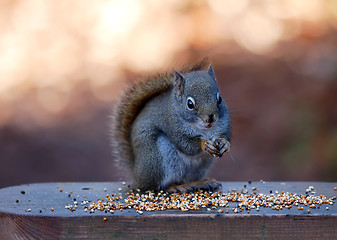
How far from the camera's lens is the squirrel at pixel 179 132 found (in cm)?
273

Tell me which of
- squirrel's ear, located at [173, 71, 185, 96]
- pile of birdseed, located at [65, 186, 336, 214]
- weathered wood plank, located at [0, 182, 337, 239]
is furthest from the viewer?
squirrel's ear, located at [173, 71, 185, 96]

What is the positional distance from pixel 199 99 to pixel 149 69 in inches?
155

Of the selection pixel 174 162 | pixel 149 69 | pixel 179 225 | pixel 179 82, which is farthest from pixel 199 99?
pixel 149 69

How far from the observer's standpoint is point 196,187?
2.90 m

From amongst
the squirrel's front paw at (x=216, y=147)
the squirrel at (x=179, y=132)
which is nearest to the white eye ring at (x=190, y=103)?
the squirrel at (x=179, y=132)

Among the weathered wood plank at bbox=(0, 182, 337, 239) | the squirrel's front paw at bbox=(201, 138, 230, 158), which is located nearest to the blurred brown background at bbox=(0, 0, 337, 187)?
the squirrel's front paw at bbox=(201, 138, 230, 158)

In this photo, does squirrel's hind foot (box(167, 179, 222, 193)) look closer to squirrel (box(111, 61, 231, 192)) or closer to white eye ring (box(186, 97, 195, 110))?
squirrel (box(111, 61, 231, 192))

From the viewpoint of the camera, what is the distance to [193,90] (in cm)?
274

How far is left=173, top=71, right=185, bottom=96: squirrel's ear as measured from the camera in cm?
282

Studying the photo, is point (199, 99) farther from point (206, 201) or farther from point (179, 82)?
point (206, 201)

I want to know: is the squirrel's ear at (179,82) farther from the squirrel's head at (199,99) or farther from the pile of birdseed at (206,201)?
the pile of birdseed at (206,201)

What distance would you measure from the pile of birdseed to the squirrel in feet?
0.38

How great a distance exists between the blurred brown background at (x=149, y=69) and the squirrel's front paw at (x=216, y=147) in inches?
123

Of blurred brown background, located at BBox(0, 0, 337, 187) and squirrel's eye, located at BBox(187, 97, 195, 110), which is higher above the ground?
blurred brown background, located at BBox(0, 0, 337, 187)
